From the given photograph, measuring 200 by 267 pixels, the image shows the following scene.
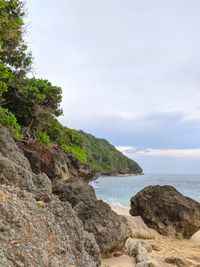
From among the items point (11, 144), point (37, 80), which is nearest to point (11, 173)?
point (11, 144)

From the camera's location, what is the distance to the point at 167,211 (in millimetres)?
11734

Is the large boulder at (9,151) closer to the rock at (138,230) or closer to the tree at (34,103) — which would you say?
the rock at (138,230)

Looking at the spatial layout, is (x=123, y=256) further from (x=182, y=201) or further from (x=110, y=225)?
(x=182, y=201)

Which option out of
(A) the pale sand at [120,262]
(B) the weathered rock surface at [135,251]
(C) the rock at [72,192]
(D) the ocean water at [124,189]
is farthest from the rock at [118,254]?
(D) the ocean water at [124,189]

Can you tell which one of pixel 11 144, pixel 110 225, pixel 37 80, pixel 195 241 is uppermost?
pixel 37 80

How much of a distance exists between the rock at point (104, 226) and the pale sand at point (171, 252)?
0.25 meters

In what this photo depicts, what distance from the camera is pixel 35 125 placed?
24.1 m

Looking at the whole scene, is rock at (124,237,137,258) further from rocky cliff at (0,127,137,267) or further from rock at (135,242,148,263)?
rocky cliff at (0,127,137,267)

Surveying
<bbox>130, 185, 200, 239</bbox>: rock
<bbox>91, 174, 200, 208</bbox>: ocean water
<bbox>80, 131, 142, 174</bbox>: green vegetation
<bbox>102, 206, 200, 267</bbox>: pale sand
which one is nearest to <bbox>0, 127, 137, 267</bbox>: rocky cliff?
<bbox>102, 206, 200, 267</bbox>: pale sand

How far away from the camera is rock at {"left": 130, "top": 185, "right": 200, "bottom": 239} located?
1136 centimetres

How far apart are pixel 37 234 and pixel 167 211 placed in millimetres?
8960

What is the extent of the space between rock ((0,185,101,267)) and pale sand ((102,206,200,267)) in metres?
2.10

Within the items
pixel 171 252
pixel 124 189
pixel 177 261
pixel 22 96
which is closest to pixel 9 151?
pixel 171 252

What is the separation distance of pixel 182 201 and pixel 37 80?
17.1m
